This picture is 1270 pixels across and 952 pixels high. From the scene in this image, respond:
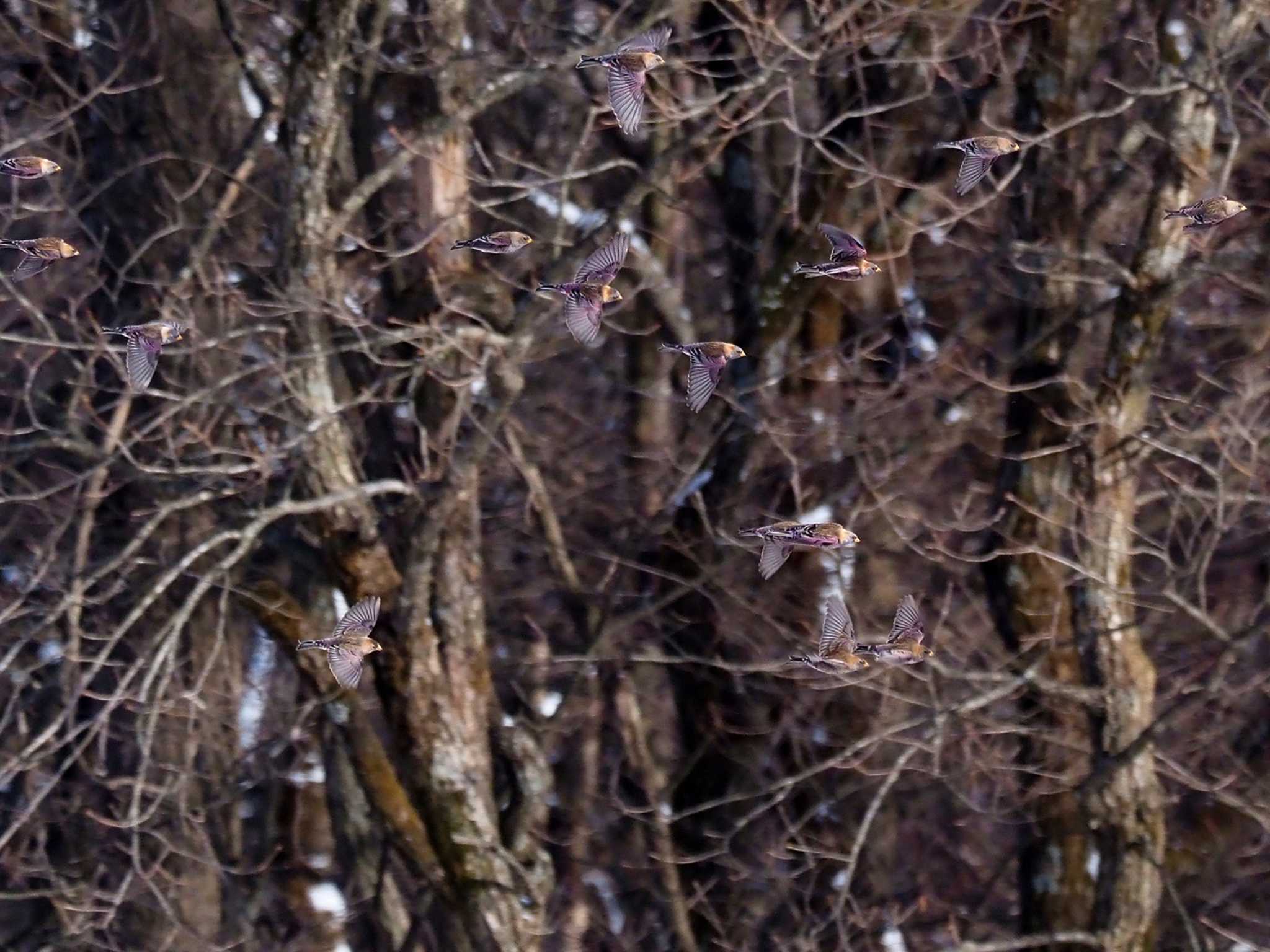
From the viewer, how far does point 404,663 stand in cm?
720

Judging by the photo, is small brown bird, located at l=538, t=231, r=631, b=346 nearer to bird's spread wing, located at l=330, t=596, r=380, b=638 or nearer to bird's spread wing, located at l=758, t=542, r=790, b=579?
bird's spread wing, located at l=758, t=542, r=790, b=579

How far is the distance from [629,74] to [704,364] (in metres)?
0.74

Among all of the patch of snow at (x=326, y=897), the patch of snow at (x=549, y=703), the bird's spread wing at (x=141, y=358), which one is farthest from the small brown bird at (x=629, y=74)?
the patch of snow at (x=326, y=897)

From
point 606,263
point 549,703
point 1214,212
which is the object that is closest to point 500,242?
point 606,263

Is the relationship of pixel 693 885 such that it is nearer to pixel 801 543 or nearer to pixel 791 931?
pixel 791 931

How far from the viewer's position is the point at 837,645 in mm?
4766

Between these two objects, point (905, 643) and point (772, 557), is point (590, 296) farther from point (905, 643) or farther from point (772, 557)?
point (905, 643)

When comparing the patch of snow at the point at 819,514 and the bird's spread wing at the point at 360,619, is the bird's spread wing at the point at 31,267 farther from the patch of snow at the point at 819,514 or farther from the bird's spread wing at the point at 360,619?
the patch of snow at the point at 819,514

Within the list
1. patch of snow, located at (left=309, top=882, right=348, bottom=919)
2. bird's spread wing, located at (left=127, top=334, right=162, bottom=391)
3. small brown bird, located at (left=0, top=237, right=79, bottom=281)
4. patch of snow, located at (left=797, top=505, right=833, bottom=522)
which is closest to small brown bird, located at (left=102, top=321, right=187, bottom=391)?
bird's spread wing, located at (left=127, top=334, right=162, bottom=391)

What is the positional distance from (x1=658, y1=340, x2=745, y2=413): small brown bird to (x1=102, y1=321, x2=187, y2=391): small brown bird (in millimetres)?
1236

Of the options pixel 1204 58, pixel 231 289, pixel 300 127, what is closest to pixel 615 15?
pixel 300 127

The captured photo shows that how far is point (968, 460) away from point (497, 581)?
2.41 metres

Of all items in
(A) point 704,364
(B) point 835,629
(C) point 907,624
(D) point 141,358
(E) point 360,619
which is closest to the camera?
(A) point 704,364

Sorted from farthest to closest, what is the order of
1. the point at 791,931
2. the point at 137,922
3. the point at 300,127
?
the point at 137,922 < the point at 791,931 < the point at 300,127
